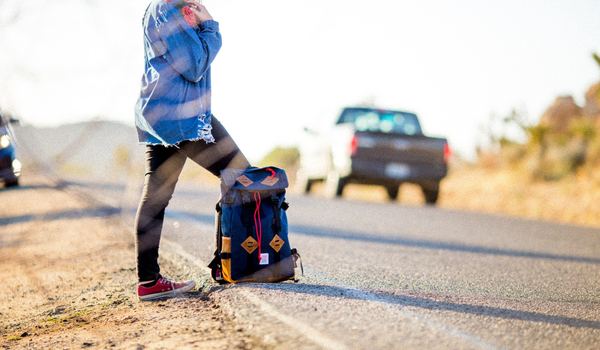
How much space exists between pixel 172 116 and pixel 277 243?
38.1 inches

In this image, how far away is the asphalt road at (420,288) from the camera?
3230 mm

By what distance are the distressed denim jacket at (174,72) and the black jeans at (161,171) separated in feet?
0.46

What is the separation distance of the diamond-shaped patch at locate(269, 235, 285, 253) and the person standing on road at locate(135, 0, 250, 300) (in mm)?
468

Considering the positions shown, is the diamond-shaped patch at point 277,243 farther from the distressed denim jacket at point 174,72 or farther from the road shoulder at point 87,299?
the distressed denim jacket at point 174,72

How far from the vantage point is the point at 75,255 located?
6.69 m

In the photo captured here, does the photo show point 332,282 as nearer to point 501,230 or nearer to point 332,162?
point 501,230

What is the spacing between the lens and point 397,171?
44.8 ft

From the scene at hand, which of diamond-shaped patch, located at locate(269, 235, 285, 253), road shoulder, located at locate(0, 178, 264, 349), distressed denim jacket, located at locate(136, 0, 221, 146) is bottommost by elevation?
road shoulder, located at locate(0, 178, 264, 349)

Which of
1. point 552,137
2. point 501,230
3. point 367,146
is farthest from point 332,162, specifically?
point 552,137

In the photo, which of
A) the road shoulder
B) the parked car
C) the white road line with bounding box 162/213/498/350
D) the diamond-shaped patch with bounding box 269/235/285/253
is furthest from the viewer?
the parked car

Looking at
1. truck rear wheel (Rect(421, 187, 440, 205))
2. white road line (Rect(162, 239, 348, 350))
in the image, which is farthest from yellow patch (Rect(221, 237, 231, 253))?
truck rear wheel (Rect(421, 187, 440, 205))

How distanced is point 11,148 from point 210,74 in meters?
9.92

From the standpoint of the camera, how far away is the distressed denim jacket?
388 centimetres

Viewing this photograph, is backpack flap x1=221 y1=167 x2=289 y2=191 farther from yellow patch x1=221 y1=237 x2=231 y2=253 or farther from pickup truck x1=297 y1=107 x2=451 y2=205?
pickup truck x1=297 y1=107 x2=451 y2=205
